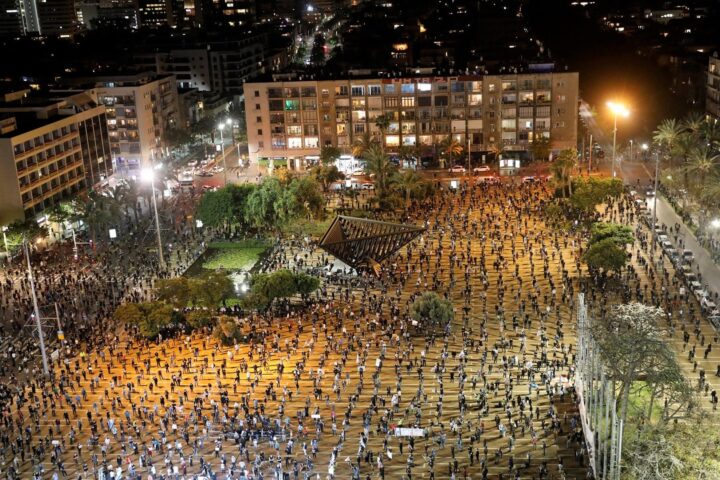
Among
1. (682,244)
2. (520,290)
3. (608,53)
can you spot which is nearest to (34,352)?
(520,290)

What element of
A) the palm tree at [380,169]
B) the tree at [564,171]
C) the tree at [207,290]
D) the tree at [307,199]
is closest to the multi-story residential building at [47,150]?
the tree at [307,199]

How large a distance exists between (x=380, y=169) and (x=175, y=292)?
4144 cm

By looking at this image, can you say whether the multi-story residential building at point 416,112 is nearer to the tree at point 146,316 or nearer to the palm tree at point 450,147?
the palm tree at point 450,147

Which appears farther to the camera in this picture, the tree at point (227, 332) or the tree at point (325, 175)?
→ the tree at point (325, 175)

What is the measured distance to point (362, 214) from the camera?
95.6m

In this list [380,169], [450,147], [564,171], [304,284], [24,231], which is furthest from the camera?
[450,147]

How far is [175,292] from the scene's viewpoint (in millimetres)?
72812

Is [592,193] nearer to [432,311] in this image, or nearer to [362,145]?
[432,311]

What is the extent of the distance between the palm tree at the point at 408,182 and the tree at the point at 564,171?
1633 cm

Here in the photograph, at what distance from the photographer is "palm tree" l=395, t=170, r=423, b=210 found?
10469cm

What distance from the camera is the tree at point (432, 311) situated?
6831 cm

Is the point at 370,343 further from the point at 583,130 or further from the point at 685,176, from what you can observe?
the point at 583,130

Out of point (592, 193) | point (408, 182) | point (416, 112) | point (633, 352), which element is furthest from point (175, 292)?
point (416, 112)

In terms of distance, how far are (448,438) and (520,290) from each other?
26.4 m
